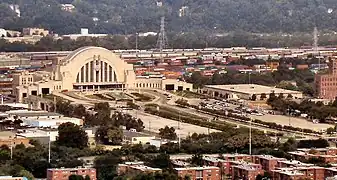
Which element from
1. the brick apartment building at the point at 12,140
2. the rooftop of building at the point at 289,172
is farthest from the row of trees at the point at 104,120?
the rooftop of building at the point at 289,172

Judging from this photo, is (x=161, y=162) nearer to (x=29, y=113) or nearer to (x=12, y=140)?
(x=12, y=140)

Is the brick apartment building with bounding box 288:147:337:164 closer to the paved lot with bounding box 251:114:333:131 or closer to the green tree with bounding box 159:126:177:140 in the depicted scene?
the green tree with bounding box 159:126:177:140

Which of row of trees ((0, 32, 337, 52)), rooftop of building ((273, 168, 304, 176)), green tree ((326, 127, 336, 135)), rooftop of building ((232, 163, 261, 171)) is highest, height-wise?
row of trees ((0, 32, 337, 52))

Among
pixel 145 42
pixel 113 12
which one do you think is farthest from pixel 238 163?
pixel 113 12

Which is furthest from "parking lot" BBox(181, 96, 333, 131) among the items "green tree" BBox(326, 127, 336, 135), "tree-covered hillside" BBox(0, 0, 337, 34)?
"tree-covered hillside" BBox(0, 0, 337, 34)

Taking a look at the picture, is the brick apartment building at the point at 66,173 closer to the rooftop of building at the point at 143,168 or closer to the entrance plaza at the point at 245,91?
the rooftop of building at the point at 143,168

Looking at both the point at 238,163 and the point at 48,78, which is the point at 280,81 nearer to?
the point at 48,78

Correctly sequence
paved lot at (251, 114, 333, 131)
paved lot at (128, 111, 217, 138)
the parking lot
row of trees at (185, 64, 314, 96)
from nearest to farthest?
1. paved lot at (128, 111, 217, 138)
2. paved lot at (251, 114, 333, 131)
3. the parking lot
4. row of trees at (185, 64, 314, 96)
